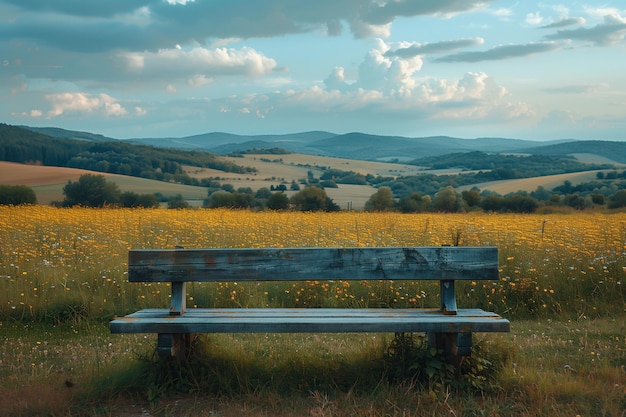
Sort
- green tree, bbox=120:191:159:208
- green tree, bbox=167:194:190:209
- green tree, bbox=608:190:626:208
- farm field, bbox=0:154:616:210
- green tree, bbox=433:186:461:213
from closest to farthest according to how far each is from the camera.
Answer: green tree, bbox=167:194:190:209
green tree, bbox=120:191:159:208
farm field, bbox=0:154:616:210
green tree, bbox=608:190:626:208
green tree, bbox=433:186:461:213

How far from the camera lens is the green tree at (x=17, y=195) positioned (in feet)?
80.5

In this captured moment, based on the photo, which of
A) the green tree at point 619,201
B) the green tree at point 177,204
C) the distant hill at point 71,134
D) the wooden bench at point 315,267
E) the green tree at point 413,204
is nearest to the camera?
the wooden bench at point 315,267

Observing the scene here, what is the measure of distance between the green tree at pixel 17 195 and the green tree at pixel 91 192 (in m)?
1.56

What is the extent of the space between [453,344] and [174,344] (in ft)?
6.62

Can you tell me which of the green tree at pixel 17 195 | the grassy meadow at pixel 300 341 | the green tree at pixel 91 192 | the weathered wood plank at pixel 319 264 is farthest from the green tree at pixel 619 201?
the weathered wood plank at pixel 319 264

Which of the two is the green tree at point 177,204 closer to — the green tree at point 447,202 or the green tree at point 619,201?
the green tree at point 447,202

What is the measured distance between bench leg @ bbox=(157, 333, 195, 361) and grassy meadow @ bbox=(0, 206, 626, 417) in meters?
0.12

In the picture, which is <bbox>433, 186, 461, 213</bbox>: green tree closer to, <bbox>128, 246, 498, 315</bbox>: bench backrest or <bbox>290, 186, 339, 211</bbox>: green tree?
A: <bbox>290, 186, 339, 211</bbox>: green tree

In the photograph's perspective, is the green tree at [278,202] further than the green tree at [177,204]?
Yes

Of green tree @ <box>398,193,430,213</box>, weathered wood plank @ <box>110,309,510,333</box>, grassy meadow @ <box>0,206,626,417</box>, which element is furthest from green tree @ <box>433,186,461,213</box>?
weathered wood plank @ <box>110,309,510,333</box>

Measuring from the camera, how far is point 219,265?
4051mm

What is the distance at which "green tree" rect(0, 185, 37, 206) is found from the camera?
80.5ft

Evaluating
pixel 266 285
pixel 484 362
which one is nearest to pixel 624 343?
pixel 484 362

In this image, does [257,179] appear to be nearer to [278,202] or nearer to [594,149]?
[278,202]
